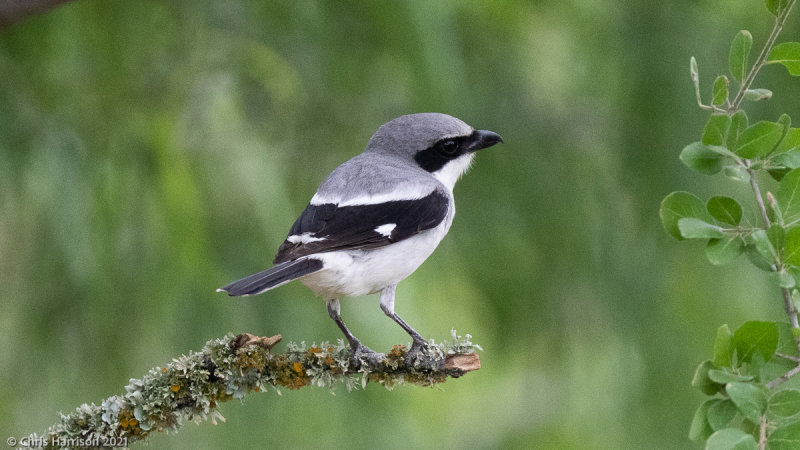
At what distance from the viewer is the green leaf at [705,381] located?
1324 millimetres

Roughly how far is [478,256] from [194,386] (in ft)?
5.64

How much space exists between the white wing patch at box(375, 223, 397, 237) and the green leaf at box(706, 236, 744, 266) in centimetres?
93

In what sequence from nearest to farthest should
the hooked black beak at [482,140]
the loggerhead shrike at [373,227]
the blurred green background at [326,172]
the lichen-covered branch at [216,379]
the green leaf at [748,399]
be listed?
1. the green leaf at [748,399]
2. the lichen-covered branch at [216,379]
3. the loggerhead shrike at [373,227]
4. the hooked black beak at [482,140]
5. the blurred green background at [326,172]

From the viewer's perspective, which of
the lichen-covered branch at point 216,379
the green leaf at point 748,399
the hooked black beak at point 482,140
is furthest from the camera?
the hooked black beak at point 482,140

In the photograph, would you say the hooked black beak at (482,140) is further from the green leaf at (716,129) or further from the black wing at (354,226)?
the green leaf at (716,129)

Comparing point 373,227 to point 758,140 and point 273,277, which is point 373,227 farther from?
point 758,140

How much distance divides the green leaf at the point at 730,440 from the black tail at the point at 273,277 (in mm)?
902

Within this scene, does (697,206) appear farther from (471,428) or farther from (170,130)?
(471,428)

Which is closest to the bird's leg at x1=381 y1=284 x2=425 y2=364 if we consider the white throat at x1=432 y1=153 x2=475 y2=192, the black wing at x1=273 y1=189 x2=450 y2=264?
the black wing at x1=273 y1=189 x2=450 y2=264

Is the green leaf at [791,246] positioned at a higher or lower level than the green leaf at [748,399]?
higher

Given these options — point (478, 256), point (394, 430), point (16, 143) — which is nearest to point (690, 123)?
point (478, 256)

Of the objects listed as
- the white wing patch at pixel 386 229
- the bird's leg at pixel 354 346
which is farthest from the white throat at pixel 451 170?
the bird's leg at pixel 354 346

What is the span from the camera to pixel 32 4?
2.04m

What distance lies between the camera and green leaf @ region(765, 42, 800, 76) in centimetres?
144
